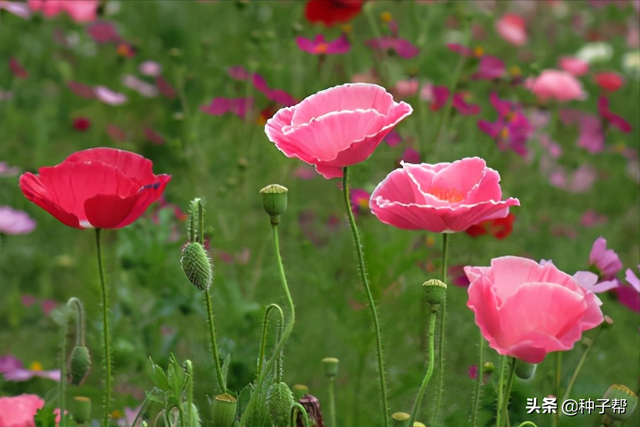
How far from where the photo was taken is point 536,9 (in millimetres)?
4723

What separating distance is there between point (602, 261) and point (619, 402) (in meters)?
0.28

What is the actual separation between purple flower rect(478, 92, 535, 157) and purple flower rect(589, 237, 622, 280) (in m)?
0.82

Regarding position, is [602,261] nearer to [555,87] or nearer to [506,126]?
[506,126]

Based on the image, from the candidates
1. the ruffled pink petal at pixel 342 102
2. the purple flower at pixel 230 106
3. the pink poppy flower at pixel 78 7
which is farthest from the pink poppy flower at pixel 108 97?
the ruffled pink petal at pixel 342 102

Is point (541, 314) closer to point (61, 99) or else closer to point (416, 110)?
point (416, 110)

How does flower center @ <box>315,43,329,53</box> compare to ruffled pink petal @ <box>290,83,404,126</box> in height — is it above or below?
below

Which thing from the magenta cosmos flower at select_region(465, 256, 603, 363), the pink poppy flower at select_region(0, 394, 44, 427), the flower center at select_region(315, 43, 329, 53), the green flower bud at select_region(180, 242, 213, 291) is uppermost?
the flower center at select_region(315, 43, 329, 53)

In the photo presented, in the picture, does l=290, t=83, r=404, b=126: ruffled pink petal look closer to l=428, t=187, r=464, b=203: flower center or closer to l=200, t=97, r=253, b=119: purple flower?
l=428, t=187, r=464, b=203: flower center

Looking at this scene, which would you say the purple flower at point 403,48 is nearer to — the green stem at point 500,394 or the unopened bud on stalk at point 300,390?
the unopened bud on stalk at point 300,390

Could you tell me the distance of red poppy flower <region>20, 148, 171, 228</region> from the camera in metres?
0.84

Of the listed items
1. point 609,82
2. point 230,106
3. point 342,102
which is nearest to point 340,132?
point 342,102

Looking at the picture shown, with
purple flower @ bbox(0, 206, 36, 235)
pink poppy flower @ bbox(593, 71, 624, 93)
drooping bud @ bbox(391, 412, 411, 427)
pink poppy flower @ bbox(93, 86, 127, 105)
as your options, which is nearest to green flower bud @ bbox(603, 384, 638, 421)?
drooping bud @ bbox(391, 412, 411, 427)

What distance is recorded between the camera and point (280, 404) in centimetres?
78

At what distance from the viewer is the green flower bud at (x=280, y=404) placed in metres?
0.78
